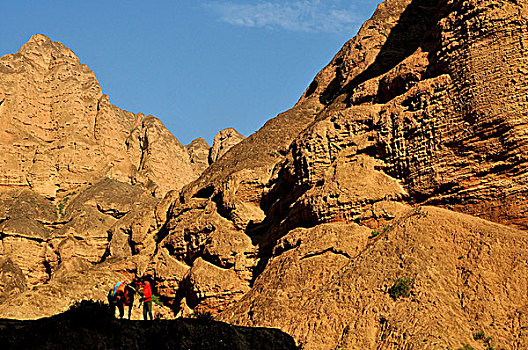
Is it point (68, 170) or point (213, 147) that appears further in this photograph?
point (213, 147)

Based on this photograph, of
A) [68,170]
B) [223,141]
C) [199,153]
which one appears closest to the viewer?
[68,170]

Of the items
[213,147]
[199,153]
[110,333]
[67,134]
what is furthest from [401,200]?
[213,147]

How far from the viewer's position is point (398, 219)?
67.9 ft

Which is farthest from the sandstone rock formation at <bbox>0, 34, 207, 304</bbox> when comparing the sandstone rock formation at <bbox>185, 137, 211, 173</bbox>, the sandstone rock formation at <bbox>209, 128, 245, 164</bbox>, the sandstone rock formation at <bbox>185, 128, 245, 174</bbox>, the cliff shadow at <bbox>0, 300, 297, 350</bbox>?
the cliff shadow at <bbox>0, 300, 297, 350</bbox>

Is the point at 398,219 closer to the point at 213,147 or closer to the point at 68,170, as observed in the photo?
the point at 68,170

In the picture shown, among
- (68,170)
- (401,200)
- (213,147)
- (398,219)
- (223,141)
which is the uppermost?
(223,141)

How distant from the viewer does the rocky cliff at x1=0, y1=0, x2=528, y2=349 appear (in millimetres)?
16875

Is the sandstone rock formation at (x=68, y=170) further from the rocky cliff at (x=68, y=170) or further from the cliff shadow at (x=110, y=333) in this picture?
the cliff shadow at (x=110, y=333)

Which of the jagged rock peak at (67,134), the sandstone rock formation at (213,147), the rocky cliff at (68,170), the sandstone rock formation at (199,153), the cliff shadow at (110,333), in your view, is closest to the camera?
the cliff shadow at (110,333)

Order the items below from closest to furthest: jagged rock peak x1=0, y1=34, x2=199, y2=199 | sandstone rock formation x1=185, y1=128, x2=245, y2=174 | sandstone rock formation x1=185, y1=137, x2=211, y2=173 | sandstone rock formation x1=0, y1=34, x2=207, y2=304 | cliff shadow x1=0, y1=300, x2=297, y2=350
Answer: cliff shadow x1=0, y1=300, x2=297, y2=350 → sandstone rock formation x1=0, y1=34, x2=207, y2=304 → jagged rock peak x1=0, y1=34, x2=199, y2=199 → sandstone rock formation x1=185, y1=137, x2=211, y2=173 → sandstone rock formation x1=185, y1=128, x2=245, y2=174

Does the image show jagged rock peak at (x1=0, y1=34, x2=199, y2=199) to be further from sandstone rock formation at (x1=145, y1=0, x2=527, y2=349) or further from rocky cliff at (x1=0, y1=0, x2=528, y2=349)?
sandstone rock formation at (x1=145, y1=0, x2=527, y2=349)

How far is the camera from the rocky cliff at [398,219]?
55.4 feet

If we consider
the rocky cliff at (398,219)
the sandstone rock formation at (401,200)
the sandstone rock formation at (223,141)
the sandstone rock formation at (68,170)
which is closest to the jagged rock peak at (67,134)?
the sandstone rock formation at (68,170)

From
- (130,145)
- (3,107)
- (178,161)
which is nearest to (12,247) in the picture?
(3,107)
